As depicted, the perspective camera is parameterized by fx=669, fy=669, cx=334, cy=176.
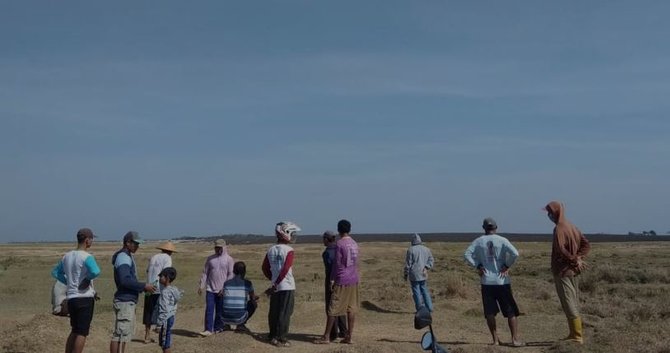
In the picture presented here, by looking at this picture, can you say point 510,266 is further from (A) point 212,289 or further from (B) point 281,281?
(A) point 212,289

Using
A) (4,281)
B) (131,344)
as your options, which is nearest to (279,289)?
(131,344)

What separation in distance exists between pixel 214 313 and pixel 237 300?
54 centimetres

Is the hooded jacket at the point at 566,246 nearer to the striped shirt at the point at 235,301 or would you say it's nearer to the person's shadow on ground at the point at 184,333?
the striped shirt at the point at 235,301

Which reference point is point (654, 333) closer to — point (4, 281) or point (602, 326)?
Result: point (602, 326)

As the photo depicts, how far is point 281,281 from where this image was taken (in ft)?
31.9

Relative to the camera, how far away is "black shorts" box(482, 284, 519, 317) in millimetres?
9367

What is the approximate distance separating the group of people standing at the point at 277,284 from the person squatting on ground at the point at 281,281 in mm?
15

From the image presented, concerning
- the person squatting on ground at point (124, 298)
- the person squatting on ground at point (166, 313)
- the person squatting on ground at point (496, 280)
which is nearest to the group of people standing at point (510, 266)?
the person squatting on ground at point (496, 280)

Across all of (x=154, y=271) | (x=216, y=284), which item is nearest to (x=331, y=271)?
(x=216, y=284)

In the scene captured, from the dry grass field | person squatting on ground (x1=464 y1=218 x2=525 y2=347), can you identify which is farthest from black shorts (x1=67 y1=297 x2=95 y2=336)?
person squatting on ground (x1=464 y1=218 x2=525 y2=347)

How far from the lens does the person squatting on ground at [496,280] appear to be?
9.38 meters

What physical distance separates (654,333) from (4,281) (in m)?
23.0

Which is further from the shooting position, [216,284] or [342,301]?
[216,284]

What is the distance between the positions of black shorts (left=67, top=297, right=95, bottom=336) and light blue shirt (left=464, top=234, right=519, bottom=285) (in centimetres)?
509
